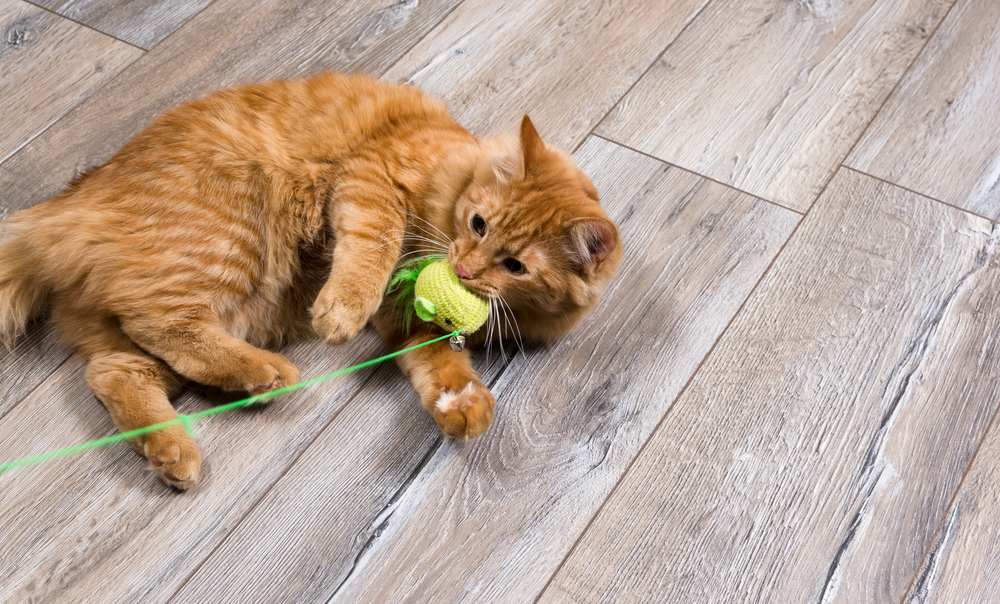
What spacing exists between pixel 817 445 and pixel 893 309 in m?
0.39

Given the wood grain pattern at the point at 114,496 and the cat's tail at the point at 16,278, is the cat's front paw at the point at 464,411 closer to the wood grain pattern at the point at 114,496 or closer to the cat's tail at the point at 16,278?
the wood grain pattern at the point at 114,496

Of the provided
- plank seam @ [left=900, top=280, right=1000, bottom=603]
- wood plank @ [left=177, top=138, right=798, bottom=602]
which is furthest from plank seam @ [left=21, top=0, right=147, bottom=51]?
plank seam @ [left=900, top=280, right=1000, bottom=603]

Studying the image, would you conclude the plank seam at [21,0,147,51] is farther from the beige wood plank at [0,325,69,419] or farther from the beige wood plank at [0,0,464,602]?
the beige wood plank at [0,325,69,419]

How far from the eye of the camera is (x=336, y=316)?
4.79 ft

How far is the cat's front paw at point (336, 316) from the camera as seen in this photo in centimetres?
146

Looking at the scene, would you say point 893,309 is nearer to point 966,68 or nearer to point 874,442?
point 874,442

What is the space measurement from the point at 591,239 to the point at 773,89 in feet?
3.39

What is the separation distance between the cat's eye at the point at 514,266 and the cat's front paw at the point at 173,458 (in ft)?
1.95

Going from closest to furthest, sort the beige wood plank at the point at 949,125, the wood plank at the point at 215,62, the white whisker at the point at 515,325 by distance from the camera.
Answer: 1. the white whisker at the point at 515,325
2. the wood plank at the point at 215,62
3. the beige wood plank at the point at 949,125

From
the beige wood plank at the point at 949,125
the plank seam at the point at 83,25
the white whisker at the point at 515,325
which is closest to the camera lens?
the white whisker at the point at 515,325

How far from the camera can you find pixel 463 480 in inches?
59.0

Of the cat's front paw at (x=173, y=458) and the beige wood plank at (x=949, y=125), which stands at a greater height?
the cat's front paw at (x=173, y=458)

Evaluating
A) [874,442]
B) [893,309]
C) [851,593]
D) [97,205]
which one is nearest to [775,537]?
[851,593]

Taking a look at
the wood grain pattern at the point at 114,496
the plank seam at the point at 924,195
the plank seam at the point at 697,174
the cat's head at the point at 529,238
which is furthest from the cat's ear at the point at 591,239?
the plank seam at the point at 924,195
